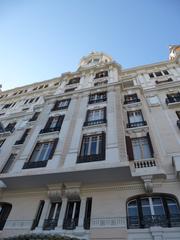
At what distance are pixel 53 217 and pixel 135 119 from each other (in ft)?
31.8

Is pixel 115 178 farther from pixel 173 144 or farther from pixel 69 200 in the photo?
pixel 173 144

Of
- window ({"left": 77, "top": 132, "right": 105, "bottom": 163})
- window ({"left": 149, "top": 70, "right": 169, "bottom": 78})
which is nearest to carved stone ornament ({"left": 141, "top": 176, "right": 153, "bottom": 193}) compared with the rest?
window ({"left": 77, "top": 132, "right": 105, "bottom": 163})

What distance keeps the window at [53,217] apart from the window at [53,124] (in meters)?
5.74

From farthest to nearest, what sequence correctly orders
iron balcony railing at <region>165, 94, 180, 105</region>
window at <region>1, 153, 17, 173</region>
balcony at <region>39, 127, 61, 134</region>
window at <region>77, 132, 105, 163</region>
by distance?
1. iron balcony railing at <region>165, 94, 180, 105</region>
2. balcony at <region>39, 127, 61, 134</region>
3. window at <region>1, 153, 17, 173</region>
4. window at <region>77, 132, 105, 163</region>

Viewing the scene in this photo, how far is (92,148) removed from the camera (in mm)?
11562

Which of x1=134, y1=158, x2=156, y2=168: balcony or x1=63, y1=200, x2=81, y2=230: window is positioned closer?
x1=63, y1=200, x2=81, y2=230: window

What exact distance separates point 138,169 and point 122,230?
10.7 ft

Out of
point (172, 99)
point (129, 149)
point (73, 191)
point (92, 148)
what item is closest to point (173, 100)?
point (172, 99)

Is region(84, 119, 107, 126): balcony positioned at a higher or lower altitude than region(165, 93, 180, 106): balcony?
lower

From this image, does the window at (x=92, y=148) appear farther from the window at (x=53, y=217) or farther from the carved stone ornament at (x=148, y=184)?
the window at (x=53, y=217)

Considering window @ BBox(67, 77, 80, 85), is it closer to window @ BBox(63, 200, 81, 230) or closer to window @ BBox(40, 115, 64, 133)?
window @ BBox(40, 115, 64, 133)

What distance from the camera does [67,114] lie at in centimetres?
1522

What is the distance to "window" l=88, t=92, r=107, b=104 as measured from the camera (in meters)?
16.5

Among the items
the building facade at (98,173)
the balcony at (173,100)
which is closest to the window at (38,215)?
the building facade at (98,173)
